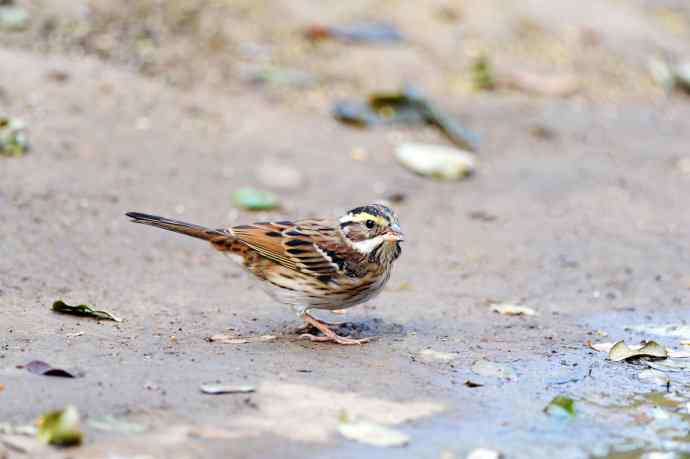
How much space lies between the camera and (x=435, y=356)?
6.71 m

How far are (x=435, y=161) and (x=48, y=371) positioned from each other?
643 centimetres

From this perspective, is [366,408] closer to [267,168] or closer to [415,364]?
[415,364]

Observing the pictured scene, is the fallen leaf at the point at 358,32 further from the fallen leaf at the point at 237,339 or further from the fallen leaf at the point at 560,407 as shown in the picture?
the fallen leaf at the point at 560,407

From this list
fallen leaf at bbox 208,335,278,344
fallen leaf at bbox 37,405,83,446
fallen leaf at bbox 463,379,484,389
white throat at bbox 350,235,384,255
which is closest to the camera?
fallen leaf at bbox 37,405,83,446

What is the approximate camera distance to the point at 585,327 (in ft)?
25.6

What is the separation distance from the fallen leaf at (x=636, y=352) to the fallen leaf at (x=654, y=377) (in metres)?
0.21

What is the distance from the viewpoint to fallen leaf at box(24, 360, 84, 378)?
19.0 feet

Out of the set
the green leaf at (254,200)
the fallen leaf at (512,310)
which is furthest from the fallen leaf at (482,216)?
the fallen leaf at (512,310)

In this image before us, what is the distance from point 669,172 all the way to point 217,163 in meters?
5.08

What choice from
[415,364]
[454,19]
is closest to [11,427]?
[415,364]

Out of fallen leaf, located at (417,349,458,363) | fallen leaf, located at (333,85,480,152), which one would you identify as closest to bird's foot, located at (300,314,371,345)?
fallen leaf, located at (417,349,458,363)

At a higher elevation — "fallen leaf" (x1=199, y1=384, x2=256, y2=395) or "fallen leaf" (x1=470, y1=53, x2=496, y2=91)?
"fallen leaf" (x1=470, y1=53, x2=496, y2=91)

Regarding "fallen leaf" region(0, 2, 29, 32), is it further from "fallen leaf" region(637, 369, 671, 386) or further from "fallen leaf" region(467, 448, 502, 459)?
"fallen leaf" region(467, 448, 502, 459)

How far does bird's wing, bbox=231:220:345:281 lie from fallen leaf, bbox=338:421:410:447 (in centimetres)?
179
